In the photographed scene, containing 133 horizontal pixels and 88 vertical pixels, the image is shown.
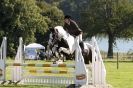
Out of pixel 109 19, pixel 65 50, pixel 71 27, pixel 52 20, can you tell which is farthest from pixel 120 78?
pixel 52 20

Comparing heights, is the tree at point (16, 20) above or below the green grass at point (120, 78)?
above

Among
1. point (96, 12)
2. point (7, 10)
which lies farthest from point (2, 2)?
point (96, 12)

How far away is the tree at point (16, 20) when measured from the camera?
61.8 meters

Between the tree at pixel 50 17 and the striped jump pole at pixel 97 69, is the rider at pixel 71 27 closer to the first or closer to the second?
the striped jump pole at pixel 97 69

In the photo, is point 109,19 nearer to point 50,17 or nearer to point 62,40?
point 50,17

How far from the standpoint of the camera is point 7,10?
61.5 meters

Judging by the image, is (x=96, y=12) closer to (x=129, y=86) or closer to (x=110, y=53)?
(x=110, y=53)

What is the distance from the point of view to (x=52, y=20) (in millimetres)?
81875

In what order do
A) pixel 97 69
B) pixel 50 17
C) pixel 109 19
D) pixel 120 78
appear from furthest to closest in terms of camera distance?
pixel 50 17
pixel 109 19
pixel 120 78
pixel 97 69

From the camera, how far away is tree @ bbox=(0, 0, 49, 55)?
61.8 m

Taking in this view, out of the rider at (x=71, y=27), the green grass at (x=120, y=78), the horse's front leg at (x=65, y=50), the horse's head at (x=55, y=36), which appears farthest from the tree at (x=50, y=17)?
the horse's front leg at (x=65, y=50)

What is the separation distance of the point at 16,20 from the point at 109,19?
19.6 m

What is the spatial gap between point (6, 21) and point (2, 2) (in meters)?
2.53

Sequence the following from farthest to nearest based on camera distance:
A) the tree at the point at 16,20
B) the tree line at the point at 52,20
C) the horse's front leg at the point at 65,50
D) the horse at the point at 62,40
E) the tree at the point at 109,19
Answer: the tree at the point at 109,19 → the tree line at the point at 52,20 → the tree at the point at 16,20 → the horse at the point at 62,40 → the horse's front leg at the point at 65,50
